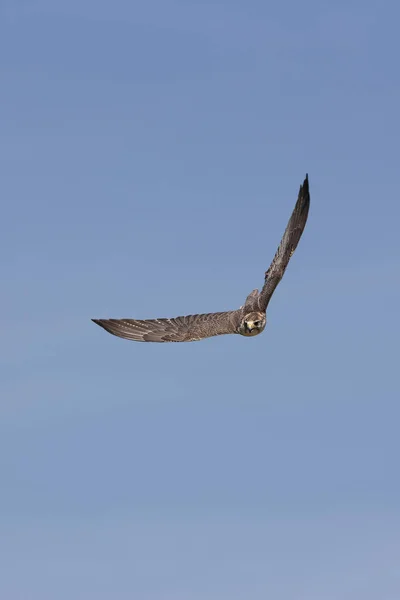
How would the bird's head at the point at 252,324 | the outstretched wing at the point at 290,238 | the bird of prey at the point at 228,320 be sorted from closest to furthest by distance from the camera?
the bird's head at the point at 252,324, the bird of prey at the point at 228,320, the outstretched wing at the point at 290,238

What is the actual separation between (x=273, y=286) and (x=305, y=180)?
470cm

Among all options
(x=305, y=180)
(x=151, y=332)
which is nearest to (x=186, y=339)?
(x=151, y=332)

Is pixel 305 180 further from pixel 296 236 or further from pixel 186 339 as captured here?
pixel 186 339

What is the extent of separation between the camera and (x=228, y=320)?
123 feet

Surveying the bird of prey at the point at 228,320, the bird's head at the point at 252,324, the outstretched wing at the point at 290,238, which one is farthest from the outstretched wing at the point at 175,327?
the outstretched wing at the point at 290,238

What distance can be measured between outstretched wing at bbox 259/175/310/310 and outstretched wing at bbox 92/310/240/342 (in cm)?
218

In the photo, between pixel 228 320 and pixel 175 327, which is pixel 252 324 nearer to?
pixel 228 320

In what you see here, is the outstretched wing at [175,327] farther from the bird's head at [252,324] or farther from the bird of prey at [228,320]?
the bird's head at [252,324]

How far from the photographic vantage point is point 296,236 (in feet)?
128

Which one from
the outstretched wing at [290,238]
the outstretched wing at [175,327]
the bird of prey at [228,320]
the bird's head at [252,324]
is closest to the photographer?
the bird's head at [252,324]

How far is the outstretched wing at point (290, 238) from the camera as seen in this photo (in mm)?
38125

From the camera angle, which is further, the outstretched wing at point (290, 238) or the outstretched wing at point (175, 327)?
the outstretched wing at point (290, 238)

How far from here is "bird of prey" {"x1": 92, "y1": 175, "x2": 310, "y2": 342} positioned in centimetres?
3700

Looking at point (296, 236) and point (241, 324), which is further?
point (296, 236)
